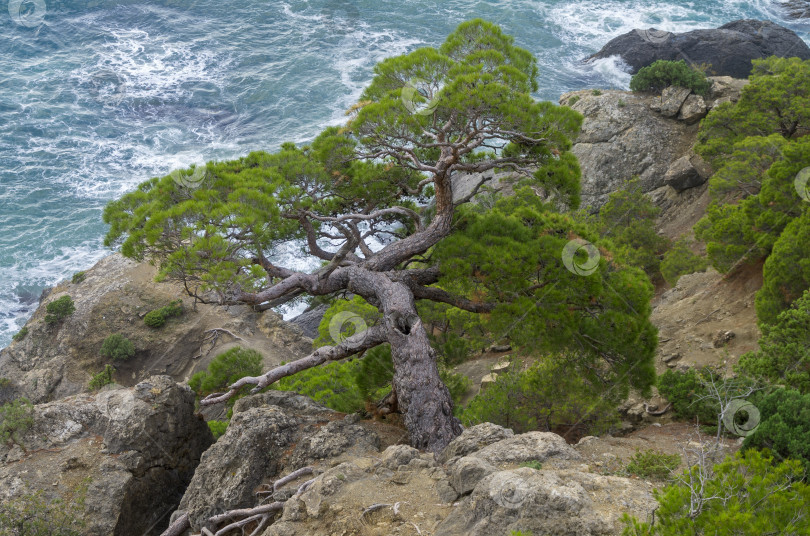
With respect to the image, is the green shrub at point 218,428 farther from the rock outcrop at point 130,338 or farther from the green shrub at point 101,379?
the green shrub at point 101,379

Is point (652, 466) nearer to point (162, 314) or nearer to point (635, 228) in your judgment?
point (635, 228)

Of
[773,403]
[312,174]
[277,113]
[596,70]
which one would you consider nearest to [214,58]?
[277,113]

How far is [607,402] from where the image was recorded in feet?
33.1

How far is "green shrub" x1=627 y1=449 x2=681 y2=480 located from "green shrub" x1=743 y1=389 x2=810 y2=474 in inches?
57.3

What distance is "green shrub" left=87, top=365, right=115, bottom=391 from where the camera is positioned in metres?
21.5

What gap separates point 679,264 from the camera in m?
20.4

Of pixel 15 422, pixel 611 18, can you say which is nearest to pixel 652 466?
pixel 15 422

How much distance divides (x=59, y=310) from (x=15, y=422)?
54.7 ft

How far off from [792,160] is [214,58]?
38.5 metres

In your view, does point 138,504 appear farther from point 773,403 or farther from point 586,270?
point 773,403
